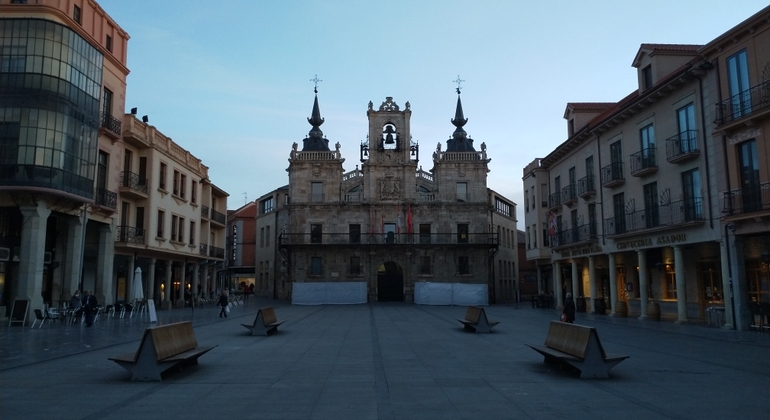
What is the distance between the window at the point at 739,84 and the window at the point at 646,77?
632 cm

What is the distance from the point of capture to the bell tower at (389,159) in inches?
2247

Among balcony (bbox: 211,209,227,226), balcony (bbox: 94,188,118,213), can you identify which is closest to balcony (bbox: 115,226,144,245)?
balcony (bbox: 94,188,118,213)

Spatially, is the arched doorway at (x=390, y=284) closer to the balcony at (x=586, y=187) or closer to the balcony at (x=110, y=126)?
the balcony at (x=586, y=187)

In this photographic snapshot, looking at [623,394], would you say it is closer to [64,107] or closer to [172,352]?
[172,352]

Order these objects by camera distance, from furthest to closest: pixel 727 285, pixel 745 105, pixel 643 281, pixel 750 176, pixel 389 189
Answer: pixel 389 189 < pixel 643 281 < pixel 727 285 < pixel 750 176 < pixel 745 105

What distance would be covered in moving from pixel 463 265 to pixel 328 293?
541 inches

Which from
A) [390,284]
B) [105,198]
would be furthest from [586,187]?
[390,284]

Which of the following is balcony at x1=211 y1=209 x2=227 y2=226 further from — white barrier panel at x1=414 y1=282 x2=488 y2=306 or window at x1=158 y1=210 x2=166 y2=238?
white barrier panel at x1=414 y1=282 x2=488 y2=306

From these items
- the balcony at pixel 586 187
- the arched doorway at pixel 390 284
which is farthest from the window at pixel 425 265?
the balcony at pixel 586 187

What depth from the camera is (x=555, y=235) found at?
3669 centimetres

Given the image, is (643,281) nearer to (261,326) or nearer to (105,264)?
(261,326)

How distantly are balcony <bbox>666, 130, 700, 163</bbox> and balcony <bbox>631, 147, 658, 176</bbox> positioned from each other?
1.32 metres

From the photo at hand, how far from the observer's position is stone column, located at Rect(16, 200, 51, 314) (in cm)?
2348

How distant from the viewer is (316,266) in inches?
2228
